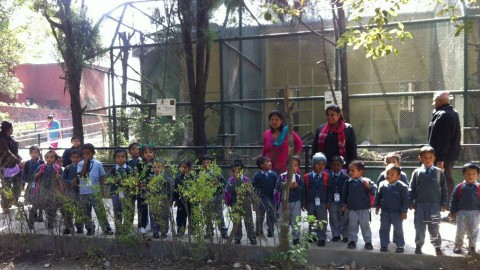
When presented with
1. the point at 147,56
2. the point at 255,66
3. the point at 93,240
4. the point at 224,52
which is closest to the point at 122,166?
the point at 93,240

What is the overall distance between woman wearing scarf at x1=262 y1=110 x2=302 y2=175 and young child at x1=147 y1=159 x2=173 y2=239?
1354 mm

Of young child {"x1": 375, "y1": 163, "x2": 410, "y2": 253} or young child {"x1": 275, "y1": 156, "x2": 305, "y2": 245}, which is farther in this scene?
young child {"x1": 275, "y1": 156, "x2": 305, "y2": 245}

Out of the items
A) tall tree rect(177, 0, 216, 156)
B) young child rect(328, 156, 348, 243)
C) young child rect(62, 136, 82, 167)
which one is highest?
tall tree rect(177, 0, 216, 156)

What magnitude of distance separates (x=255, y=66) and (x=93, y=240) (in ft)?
26.4

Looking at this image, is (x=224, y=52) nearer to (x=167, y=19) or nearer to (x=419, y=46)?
(x=167, y=19)

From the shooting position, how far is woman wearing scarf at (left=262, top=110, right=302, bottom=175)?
504cm

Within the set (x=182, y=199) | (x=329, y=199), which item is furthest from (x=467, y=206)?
(x=182, y=199)

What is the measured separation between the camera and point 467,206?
13.5ft

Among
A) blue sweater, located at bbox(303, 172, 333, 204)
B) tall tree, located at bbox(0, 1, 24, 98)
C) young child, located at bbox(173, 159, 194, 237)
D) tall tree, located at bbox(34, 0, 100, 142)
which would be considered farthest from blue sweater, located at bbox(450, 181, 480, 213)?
tall tree, located at bbox(0, 1, 24, 98)

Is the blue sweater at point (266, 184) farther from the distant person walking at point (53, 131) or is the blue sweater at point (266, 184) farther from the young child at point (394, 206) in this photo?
the distant person walking at point (53, 131)

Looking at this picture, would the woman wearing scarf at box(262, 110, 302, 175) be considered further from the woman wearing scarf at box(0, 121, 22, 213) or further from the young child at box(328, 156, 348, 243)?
the woman wearing scarf at box(0, 121, 22, 213)

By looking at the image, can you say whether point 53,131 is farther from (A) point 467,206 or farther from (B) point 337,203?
(A) point 467,206

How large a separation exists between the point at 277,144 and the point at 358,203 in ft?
4.13

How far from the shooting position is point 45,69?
113ft
